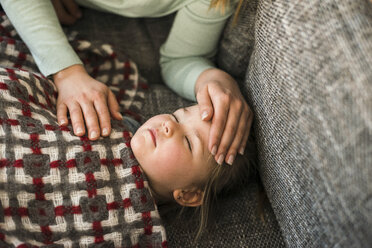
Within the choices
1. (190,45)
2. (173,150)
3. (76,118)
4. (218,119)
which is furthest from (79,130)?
(190,45)

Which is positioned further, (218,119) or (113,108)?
(113,108)

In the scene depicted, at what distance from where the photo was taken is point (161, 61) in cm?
123

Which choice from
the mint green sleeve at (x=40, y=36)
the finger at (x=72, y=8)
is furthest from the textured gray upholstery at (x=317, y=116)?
the finger at (x=72, y=8)

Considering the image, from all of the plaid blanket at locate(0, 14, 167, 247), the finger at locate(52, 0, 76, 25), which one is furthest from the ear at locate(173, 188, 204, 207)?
the finger at locate(52, 0, 76, 25)

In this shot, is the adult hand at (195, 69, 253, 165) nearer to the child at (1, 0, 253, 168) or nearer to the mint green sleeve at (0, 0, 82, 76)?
the child at (1, 0, 253, 168)

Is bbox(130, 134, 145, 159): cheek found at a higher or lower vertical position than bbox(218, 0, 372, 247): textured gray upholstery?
lower

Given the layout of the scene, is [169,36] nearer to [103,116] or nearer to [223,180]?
[103,116]

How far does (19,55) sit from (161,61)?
48 cm

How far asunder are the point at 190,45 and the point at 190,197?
0.52m

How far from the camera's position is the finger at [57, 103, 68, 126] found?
0.88 metres

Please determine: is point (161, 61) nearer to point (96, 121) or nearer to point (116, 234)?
point (96, 121)

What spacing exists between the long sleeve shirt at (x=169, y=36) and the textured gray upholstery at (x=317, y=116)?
26 cm

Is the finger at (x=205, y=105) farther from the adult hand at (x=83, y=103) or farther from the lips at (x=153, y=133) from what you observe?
the adult hand at (x=83, y=103)

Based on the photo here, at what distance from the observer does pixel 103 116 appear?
91 cm
